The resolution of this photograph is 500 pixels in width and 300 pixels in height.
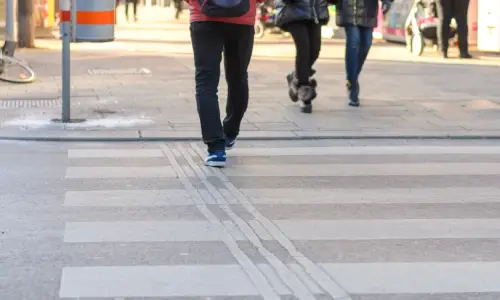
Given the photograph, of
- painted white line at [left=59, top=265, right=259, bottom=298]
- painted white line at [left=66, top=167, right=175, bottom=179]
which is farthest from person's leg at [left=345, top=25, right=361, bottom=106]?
painted white line at [left=59, top=265, right=259, bottom=298]

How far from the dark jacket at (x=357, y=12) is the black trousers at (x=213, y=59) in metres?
3.22

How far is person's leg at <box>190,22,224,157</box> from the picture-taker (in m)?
7.47

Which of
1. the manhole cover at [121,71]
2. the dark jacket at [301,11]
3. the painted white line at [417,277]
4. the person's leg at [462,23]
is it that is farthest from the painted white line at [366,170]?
the person's leg at [462,23]

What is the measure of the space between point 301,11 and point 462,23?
7.90 meters

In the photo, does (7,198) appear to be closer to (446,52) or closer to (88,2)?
(88,2)

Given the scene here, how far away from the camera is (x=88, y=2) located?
1007 cm

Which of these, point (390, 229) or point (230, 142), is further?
point (230, 142)

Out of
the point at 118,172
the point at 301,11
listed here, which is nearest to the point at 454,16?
the point at 301,11

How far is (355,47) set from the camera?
10922mm

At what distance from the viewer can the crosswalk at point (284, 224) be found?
462 centimetres

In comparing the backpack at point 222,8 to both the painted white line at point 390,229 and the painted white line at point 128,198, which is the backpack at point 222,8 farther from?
the painted white line at point 390,229

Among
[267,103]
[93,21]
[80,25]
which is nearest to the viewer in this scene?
[80,25]

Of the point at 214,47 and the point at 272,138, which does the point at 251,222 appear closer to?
the point at 214,47

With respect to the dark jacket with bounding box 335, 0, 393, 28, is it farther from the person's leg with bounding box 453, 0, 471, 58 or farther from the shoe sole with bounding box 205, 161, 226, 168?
the person's leg with bounding box 453, 0, 471, 58
